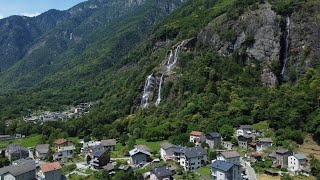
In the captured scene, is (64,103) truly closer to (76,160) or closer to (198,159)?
(76,160)

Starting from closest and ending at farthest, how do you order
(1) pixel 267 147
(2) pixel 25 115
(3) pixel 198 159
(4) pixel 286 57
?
(3) pixel 198 159, (1) pixel 267 147, (4) pixel 286 57, (2) pixel 25 115

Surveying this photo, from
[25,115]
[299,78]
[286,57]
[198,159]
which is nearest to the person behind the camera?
[198,159]

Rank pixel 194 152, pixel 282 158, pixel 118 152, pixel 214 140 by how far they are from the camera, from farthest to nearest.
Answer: pixel 118 152 → pixel 214 140 → pixel 194 152 → pixel 282 158

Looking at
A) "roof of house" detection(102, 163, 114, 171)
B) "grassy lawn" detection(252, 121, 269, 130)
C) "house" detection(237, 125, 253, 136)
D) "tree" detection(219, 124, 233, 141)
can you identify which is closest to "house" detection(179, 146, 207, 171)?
"tree" detection(219, 124, 233, 141)

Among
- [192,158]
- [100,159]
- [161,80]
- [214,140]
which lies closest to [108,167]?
[100,159]

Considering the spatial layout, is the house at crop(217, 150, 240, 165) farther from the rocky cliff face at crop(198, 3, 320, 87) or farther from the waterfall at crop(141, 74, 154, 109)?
the waterfall at crop(141, 74, 154, 109)

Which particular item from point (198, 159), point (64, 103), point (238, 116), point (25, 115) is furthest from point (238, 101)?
point (64, 103)

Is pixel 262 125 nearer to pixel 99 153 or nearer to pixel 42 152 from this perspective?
pixel 99 153

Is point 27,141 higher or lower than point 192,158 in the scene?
lower
